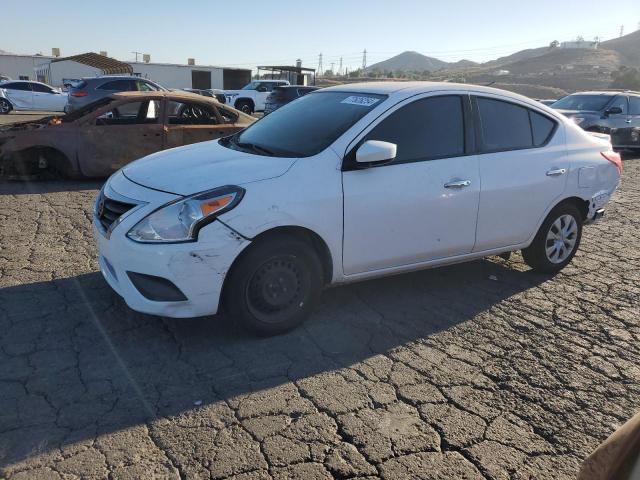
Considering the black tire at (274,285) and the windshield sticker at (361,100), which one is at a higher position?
the windshield sticker at (361,100)

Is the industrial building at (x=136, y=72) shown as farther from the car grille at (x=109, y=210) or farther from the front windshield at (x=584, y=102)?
the car grille at (x=109, y=210)

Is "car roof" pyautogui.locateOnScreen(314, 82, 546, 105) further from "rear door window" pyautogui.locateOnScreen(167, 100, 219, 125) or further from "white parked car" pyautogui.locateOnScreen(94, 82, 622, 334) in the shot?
"rear door window" pyautogui.locateOnScreen(167, 100, 219, 125)

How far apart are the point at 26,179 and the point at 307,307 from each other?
21.1 ft

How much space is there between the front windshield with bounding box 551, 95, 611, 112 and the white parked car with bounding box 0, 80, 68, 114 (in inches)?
769

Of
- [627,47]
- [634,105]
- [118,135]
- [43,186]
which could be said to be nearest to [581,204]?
[118,135]

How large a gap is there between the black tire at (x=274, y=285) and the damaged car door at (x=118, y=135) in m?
5.58

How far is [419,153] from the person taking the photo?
13.5ft

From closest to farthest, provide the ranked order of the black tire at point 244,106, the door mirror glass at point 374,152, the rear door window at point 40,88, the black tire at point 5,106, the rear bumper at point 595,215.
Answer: the door mirror glass at point 374,152 < the rear bumper at point 595,215 < the black tire at point 5,106 < the rear door window at point 40,88 < the black tire at point 244,106

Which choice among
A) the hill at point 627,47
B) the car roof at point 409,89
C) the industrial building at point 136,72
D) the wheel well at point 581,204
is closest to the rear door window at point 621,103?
the wheel well at point 581,204

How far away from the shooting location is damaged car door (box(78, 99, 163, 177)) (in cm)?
811

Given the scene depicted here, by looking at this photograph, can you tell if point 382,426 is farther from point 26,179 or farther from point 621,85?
point 621,85

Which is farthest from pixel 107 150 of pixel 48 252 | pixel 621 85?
pixel 621 85

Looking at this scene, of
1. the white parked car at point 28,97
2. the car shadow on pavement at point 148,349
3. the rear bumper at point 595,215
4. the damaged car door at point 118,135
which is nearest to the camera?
the car shadow on pavement at point 148,349

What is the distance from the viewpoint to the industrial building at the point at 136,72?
3925cm
